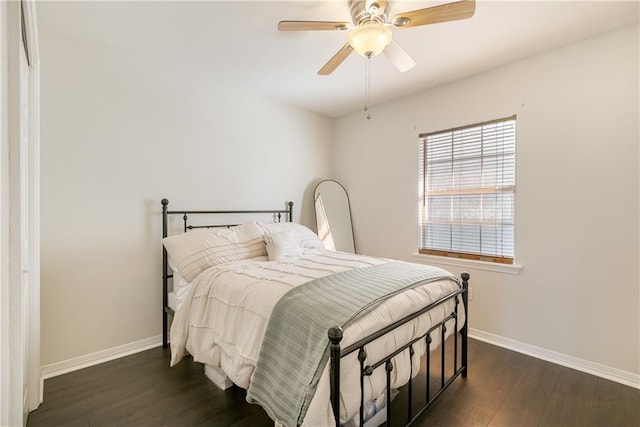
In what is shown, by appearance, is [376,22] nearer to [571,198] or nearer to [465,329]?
[571,198]

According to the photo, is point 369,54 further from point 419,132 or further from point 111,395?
point 111,395

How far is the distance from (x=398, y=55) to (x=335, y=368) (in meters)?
Answer: 1.92

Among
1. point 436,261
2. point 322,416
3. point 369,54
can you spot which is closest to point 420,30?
point 369,54

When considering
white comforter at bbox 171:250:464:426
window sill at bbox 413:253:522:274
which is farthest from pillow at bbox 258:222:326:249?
window sill at bbox 413:253:522:274

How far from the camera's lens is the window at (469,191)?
9.12ft

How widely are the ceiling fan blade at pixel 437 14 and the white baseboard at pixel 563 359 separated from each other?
2.62 m

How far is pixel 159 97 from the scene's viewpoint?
2.74 m

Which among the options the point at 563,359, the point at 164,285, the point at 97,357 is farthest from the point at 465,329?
the point at 97,357

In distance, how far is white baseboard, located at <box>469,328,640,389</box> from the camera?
2.17 metres

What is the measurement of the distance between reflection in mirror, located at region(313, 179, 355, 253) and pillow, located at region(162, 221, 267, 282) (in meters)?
1.29

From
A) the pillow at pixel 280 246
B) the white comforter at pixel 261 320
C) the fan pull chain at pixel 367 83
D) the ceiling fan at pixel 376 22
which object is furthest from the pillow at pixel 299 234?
the ceiling fan at pixel 376 22

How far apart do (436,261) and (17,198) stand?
320 cm

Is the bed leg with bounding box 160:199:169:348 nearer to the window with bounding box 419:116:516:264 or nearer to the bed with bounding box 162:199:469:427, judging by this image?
the bed with bounding box 162:199:469:427

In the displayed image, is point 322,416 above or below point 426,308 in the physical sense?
below
